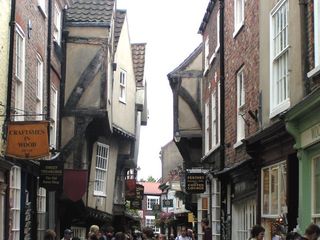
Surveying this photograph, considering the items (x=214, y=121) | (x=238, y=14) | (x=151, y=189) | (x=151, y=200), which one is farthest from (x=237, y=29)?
(x=151, y=189)

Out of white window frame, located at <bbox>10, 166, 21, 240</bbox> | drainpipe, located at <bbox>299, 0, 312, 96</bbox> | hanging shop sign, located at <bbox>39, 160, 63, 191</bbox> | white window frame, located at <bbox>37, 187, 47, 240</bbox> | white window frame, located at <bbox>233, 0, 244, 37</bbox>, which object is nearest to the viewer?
drainpipe, located at <bbox>299, 0, 312, 96</bbox>

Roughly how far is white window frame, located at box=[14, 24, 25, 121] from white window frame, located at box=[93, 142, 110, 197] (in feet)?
30.9

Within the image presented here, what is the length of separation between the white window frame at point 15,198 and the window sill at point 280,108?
18.2 feet

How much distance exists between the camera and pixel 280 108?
1319cm

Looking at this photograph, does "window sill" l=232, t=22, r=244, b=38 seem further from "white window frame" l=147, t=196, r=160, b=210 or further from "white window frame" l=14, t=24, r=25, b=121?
"white window frame" l=147, t=196, r=160, b=210

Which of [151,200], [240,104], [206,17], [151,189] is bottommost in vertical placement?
[151,200]

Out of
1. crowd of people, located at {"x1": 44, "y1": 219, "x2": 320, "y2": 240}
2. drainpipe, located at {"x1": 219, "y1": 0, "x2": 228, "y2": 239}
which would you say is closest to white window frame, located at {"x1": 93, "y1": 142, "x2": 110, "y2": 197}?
crowd of people, located at {"x1": 44, "y1": 219, "x2": 320, "y2": 240}

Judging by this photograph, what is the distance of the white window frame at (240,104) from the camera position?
17.6 m

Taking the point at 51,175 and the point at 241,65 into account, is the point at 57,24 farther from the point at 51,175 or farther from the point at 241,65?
the point at 241,65

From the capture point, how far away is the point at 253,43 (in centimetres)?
1609

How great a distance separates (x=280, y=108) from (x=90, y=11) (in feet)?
38.0

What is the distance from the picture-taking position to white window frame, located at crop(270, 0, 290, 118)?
513 inches

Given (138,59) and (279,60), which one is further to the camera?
(138,59)

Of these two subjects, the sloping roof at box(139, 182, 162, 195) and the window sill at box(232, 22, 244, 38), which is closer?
the window sill at box(232, 22, 244, 38)
